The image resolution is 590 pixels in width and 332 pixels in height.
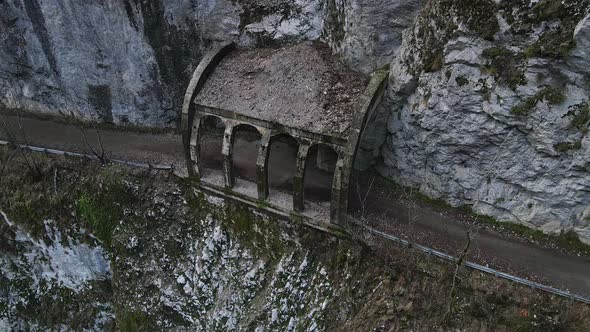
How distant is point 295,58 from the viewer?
859 inches

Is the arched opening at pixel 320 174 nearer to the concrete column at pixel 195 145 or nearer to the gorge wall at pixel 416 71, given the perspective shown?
the gorge wall at pixel 416 71

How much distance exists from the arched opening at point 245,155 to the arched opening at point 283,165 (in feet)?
2.95

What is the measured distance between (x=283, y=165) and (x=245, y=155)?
7.38 feet

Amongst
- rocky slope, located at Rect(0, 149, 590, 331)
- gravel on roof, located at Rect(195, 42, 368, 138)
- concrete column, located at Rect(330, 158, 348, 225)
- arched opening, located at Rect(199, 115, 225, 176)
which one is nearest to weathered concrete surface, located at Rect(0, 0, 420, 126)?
gravel on roof, located at Rect(195, 42, 368, 138)

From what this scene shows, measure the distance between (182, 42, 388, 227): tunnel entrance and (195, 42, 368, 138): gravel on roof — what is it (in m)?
0.04

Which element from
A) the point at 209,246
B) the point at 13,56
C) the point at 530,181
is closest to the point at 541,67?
the point at 530,181

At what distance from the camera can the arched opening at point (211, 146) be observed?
78.6ft

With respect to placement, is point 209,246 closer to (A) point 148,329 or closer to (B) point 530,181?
(A) point 148,329

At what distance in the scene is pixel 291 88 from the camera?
20500 millimetres

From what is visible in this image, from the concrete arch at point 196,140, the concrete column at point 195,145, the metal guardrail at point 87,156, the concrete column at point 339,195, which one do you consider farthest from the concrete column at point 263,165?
the metal guardrail at point 87,156

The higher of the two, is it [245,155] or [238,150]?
[238,150]

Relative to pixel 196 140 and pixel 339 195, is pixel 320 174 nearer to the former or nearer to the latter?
pixel 339 195

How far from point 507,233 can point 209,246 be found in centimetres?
1290

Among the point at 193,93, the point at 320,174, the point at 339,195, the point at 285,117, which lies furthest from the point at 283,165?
the point at 193,93
